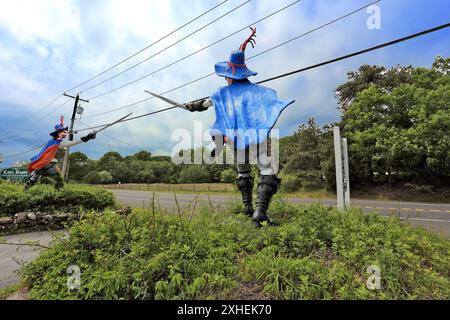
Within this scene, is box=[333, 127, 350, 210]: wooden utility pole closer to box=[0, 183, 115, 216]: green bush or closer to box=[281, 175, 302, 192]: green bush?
box=[0, 183, 115, 216]: green bush

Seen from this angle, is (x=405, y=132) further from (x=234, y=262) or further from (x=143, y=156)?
(x=143, y=156)

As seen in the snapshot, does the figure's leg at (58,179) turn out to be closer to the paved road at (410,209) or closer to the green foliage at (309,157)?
the paved road at (410,209)

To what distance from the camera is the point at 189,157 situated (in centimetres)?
398

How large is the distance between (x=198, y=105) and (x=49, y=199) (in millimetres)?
5603

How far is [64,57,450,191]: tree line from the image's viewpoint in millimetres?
14750

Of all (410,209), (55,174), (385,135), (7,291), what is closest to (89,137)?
(55,174)

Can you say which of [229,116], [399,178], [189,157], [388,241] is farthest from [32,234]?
[399,178]

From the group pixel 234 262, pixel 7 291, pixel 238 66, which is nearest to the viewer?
pixel 234 262

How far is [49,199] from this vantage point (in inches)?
289

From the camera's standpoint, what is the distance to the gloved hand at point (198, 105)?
14.4 feet

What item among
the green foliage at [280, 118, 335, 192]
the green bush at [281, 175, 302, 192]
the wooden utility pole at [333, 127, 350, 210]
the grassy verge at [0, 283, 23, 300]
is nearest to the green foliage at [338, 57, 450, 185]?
the green foliage at [280, 118, 335, 192]

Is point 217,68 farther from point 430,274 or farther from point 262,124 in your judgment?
point 430,274

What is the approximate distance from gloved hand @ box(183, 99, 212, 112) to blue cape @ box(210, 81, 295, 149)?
1.33 ft
